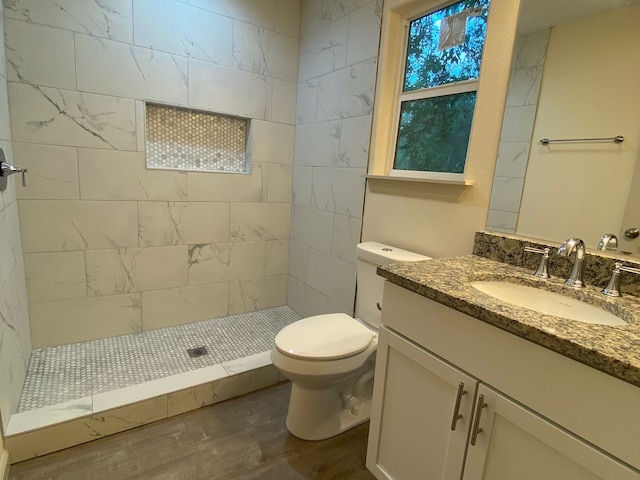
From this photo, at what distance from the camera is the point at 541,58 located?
1.24 m

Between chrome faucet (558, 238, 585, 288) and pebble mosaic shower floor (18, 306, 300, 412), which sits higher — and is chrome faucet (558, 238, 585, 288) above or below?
above

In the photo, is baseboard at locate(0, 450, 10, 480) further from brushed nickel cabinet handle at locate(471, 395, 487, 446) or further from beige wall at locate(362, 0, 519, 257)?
beige wall at locate(362, 0, 519, 257)

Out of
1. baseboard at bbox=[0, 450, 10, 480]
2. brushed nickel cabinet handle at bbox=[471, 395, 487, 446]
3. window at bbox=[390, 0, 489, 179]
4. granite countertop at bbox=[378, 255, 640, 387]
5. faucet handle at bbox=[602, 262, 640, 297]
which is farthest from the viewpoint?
window at bbox=[390, 0, 489, 179]

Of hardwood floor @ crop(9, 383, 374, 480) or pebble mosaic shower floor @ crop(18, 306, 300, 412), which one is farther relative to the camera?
pebble mosaic shower floor @ crop(18, 306, 300, 412)

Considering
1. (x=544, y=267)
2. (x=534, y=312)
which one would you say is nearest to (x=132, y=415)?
(x=534, y=312)

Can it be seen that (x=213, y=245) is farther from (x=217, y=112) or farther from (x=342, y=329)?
(x=342, y=329)

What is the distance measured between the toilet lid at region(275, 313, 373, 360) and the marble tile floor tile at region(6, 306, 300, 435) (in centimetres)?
53

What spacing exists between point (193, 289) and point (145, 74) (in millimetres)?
1389

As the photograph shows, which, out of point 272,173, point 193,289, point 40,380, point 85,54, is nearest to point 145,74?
point 85,54

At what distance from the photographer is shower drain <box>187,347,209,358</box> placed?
82.1 inches

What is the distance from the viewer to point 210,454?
1.50m

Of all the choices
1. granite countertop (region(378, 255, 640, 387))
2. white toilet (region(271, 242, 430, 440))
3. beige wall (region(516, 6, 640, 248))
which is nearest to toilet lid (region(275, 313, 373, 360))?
white toilet (region(271, 242, 430, 440))

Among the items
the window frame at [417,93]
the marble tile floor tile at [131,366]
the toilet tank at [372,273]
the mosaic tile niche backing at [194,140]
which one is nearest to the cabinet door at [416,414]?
the toilet tank at [372,273]

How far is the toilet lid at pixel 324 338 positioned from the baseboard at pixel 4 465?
109 cm
